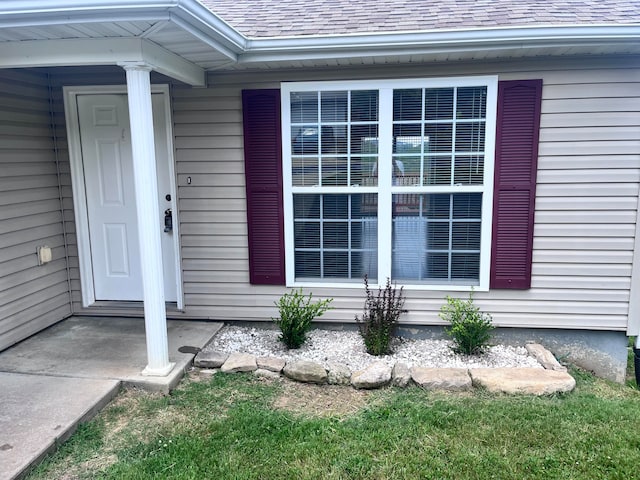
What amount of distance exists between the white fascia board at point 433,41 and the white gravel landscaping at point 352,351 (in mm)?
2329

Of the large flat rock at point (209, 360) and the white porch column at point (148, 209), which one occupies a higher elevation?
the white porch column at point (148, 209)

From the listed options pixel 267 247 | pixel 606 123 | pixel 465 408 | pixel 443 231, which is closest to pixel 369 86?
pixel 443 231

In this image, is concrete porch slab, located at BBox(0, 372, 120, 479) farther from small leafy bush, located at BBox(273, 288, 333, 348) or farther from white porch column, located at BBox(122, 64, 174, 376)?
small leafy bush, located at BBox(273, 288, 333, 348)

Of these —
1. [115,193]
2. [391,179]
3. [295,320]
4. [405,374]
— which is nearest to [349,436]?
[405,374]

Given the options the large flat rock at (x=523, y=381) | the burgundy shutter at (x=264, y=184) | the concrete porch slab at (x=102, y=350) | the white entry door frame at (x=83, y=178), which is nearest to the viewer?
the large flat rock at (x=523, y=381)

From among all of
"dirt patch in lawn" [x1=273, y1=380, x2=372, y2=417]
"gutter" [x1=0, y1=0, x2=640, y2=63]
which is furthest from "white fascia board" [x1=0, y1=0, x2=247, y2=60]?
A: "dirt patch in lawn" [x1=273, y1=380, x2=372, y2=417]

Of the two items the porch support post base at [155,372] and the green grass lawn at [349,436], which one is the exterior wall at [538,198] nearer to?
the green grass lawn at [349,436]

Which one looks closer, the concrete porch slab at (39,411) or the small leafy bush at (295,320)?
the concrete porch slab at (39,411)

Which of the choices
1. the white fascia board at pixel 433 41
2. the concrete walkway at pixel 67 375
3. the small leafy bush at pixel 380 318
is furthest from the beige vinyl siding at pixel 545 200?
the concrete walkway at pixel 67 375

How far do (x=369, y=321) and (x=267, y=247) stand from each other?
1118mm

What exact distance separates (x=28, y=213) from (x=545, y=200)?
171 inches

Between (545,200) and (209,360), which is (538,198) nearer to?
(545,200)

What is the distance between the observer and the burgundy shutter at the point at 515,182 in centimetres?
375

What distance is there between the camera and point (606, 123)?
3.72 m
